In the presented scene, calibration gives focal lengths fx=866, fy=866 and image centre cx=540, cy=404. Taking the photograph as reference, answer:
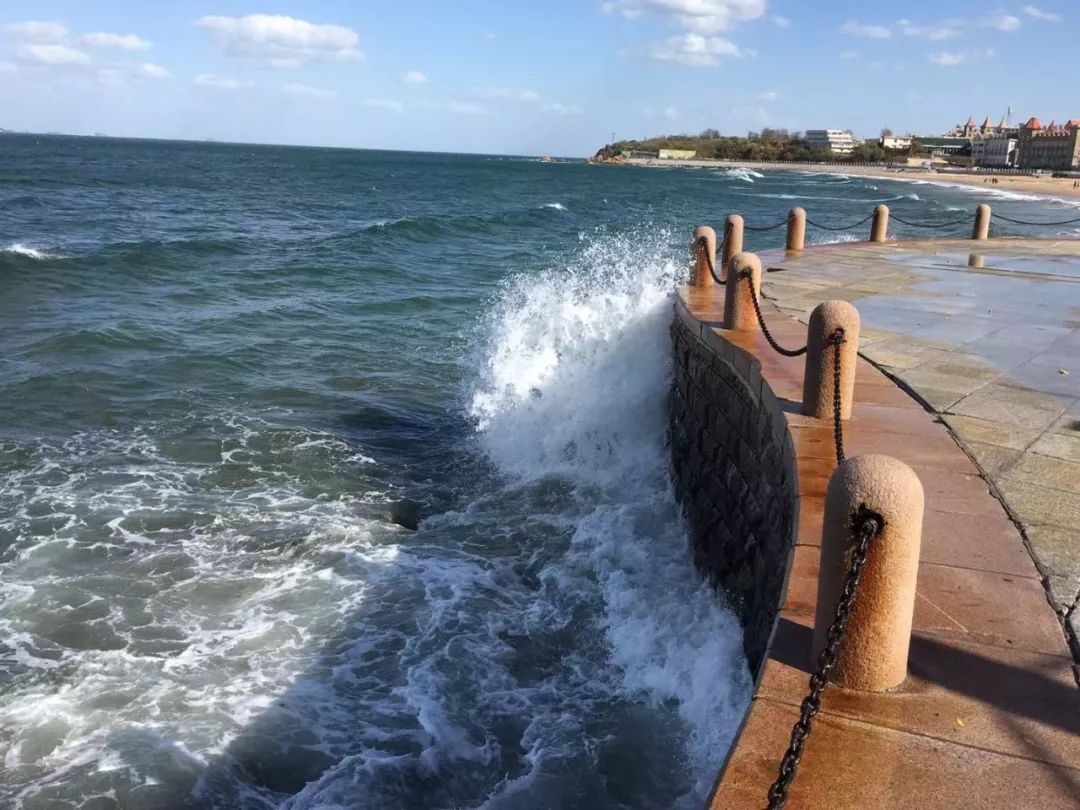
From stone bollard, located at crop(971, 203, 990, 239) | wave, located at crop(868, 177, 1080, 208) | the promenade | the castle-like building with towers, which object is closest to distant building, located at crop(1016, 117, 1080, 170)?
the castle-like building with towers

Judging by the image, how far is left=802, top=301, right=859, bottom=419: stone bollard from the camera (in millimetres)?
5309

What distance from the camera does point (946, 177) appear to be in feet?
357

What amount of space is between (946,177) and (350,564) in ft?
387

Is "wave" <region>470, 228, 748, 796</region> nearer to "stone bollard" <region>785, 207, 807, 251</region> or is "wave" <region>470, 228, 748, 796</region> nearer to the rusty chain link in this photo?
the rusty chain link

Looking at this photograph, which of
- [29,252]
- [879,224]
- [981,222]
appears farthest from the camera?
[29,252]

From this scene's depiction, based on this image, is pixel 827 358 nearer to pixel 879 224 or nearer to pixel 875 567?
pixel 875 567

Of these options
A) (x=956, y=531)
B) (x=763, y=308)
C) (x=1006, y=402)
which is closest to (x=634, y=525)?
(x=763, y=308)

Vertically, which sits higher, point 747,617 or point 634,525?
point 747,617

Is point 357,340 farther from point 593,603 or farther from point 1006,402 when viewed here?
point 1006,402

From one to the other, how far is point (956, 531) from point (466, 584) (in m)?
4.35

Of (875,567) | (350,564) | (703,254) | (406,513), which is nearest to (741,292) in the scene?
(703,254)

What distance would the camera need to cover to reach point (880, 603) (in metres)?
3.02

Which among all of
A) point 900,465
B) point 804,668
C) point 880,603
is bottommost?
point 804,668

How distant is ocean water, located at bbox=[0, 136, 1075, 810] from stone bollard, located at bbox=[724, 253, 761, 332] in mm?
2083
